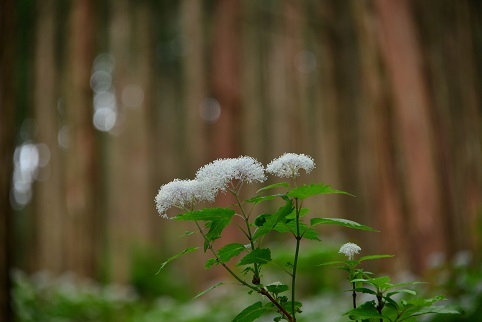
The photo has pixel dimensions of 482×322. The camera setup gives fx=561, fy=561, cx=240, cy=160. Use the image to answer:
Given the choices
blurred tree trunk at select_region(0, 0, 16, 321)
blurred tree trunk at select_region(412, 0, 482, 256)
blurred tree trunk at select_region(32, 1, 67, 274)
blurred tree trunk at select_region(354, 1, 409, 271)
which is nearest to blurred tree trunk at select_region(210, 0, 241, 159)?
blurred tree trunk at select_region(412, 0, 482, 256)

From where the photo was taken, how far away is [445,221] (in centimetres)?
624

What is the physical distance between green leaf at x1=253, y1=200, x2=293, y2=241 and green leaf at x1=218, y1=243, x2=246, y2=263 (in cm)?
10

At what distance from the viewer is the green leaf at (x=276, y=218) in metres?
1.62

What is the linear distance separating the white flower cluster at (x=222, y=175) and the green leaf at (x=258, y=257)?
20cm

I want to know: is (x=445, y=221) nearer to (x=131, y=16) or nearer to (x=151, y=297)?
(x=151, y=297)

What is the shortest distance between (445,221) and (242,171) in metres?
5.13

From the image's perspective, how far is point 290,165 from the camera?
1.70m

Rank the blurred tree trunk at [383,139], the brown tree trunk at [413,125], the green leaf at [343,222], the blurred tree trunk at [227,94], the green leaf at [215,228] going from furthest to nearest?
1. the blurred tree trunk at [227,94]
2. the blurred tree trunk at [383,139]
3. the brown tree trunk at [413,125]
4. the green leaf at [215,228]
5. the green leaf at [343,222]

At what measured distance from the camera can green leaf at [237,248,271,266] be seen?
1.66 m

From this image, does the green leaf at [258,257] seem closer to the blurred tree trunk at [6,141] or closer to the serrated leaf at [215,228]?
the serrated leaf at [215,228]

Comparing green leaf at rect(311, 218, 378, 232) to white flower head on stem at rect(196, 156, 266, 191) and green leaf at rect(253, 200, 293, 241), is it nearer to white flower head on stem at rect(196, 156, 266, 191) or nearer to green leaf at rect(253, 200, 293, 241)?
green leaf at rect(253, 200, 293, 241)

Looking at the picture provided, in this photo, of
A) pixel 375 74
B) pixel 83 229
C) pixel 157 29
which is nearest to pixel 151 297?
pixel 83 229

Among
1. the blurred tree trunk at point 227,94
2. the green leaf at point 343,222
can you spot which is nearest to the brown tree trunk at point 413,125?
the blurred tree trunk at point 227,94

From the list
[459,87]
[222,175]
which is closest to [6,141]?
[222,175]
